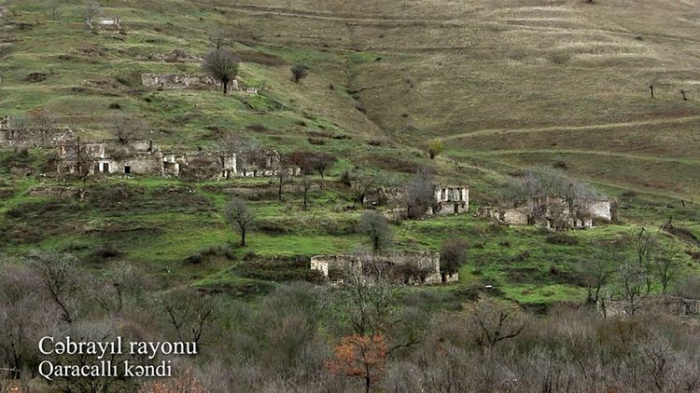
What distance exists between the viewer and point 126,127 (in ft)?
316

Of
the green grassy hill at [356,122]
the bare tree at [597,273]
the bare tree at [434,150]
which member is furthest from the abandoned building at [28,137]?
the bare tree at [597,273]

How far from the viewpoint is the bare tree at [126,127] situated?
93.0 m

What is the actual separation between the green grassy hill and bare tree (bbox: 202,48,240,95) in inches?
120

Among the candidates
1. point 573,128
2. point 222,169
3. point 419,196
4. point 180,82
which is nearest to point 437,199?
point 419,196

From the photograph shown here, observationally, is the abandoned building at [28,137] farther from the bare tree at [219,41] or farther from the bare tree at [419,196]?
the bare tree at [219,41]

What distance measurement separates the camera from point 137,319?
43.8 m

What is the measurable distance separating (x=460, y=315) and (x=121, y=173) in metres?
42.5

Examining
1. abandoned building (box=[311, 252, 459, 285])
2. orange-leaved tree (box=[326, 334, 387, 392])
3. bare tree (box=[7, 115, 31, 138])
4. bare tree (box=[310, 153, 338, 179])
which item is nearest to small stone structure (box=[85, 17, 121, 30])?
bare tree (box=[7, 115, 31, 138])

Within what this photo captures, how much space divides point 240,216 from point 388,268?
1236 centimetres

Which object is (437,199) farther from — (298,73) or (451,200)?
(298,73)

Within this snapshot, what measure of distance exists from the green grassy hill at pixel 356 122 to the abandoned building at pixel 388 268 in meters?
1.80

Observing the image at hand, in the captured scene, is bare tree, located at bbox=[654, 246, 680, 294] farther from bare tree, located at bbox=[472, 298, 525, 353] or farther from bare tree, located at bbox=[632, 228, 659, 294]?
bare tree, located at bbox=[472, 298, 525, 353]

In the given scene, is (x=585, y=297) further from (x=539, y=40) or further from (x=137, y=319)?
(x=539, y=40)

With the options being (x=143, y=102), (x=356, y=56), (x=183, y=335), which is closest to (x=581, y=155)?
(x=143, y=102)
